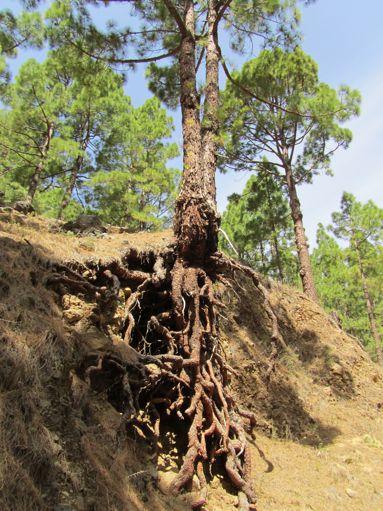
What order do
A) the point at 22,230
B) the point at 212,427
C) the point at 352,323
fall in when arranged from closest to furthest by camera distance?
the point at 212,427
the point at 22,230
the point at 352,323

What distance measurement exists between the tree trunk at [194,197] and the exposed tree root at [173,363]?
243 mm

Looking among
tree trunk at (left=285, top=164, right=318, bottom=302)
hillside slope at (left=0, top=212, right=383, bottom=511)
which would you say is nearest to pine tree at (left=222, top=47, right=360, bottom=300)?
tree trunk at (left=285, top=164, right=318, bottom=302)

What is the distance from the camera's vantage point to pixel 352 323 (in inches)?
845

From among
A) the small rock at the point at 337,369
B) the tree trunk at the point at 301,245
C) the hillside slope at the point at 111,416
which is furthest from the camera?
the tree trunk at the point at 301,245

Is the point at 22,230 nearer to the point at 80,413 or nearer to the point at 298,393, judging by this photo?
the point at 80,413

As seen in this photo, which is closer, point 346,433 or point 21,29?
point 346,433

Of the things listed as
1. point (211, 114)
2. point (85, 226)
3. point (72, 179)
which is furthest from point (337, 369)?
point (72, 179)

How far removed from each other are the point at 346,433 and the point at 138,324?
410 cm

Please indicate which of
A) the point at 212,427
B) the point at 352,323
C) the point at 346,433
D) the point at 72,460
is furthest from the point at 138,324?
the point at 352,323

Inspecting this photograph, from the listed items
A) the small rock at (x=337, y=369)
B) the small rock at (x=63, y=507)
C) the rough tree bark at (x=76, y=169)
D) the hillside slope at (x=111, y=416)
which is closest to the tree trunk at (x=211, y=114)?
the hillside slope at (x=111, y=416)

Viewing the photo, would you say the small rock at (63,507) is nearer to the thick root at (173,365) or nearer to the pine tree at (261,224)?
the thick root at (173,365)

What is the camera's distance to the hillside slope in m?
2.43

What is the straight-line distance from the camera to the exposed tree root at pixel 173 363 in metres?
3.66

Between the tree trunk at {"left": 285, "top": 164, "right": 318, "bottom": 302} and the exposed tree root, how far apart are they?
6.21 m
